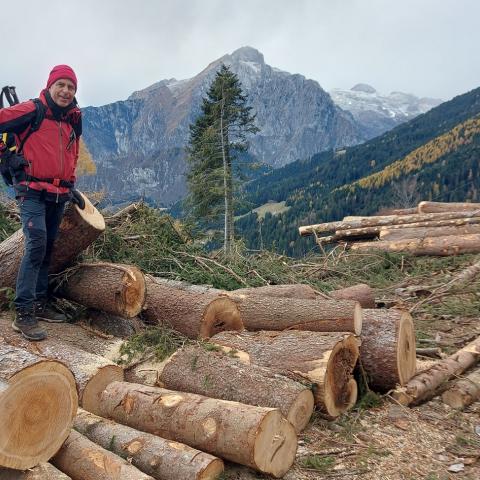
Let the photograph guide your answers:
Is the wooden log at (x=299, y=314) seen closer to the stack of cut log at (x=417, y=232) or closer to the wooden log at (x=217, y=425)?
the wooden log at (x=217, y=425)

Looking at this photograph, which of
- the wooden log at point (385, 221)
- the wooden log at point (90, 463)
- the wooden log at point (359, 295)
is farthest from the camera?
the wooden log at point (385, 221)

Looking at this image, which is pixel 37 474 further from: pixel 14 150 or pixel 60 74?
pixel 60 74

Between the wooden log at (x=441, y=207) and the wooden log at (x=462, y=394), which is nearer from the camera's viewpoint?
the wooden log at (x=462, y=394)

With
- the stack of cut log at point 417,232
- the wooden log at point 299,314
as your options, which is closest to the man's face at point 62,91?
the wooden log at point 299,314

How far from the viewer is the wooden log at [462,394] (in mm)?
4184

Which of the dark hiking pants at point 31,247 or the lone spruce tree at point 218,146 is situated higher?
the lone spruce tree at point 218,146

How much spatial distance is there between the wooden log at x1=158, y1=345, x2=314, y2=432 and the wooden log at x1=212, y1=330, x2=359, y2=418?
129 millimetres

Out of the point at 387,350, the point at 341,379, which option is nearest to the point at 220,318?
the point at 341,379

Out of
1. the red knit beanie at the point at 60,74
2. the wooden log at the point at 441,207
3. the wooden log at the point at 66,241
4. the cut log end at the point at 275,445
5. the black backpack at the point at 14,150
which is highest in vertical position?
the red knit beanie at the point at 60,74

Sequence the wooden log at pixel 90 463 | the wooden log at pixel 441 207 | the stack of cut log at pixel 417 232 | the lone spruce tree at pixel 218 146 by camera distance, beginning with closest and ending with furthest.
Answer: the wooden log at pixel 90 463, the stack of cut log at pixel 417 232, the wooden log at pixel 441 207, the lone spruce tree at pixel 218 146

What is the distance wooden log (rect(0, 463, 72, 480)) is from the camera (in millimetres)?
2438

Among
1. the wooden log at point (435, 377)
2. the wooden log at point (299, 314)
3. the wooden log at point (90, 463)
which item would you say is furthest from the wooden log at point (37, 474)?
the wooden log at point (435, 377)

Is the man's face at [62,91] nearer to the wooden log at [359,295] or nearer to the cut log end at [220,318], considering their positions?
the cut log end at [220,318]

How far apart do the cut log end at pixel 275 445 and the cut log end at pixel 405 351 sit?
153 centimetres
